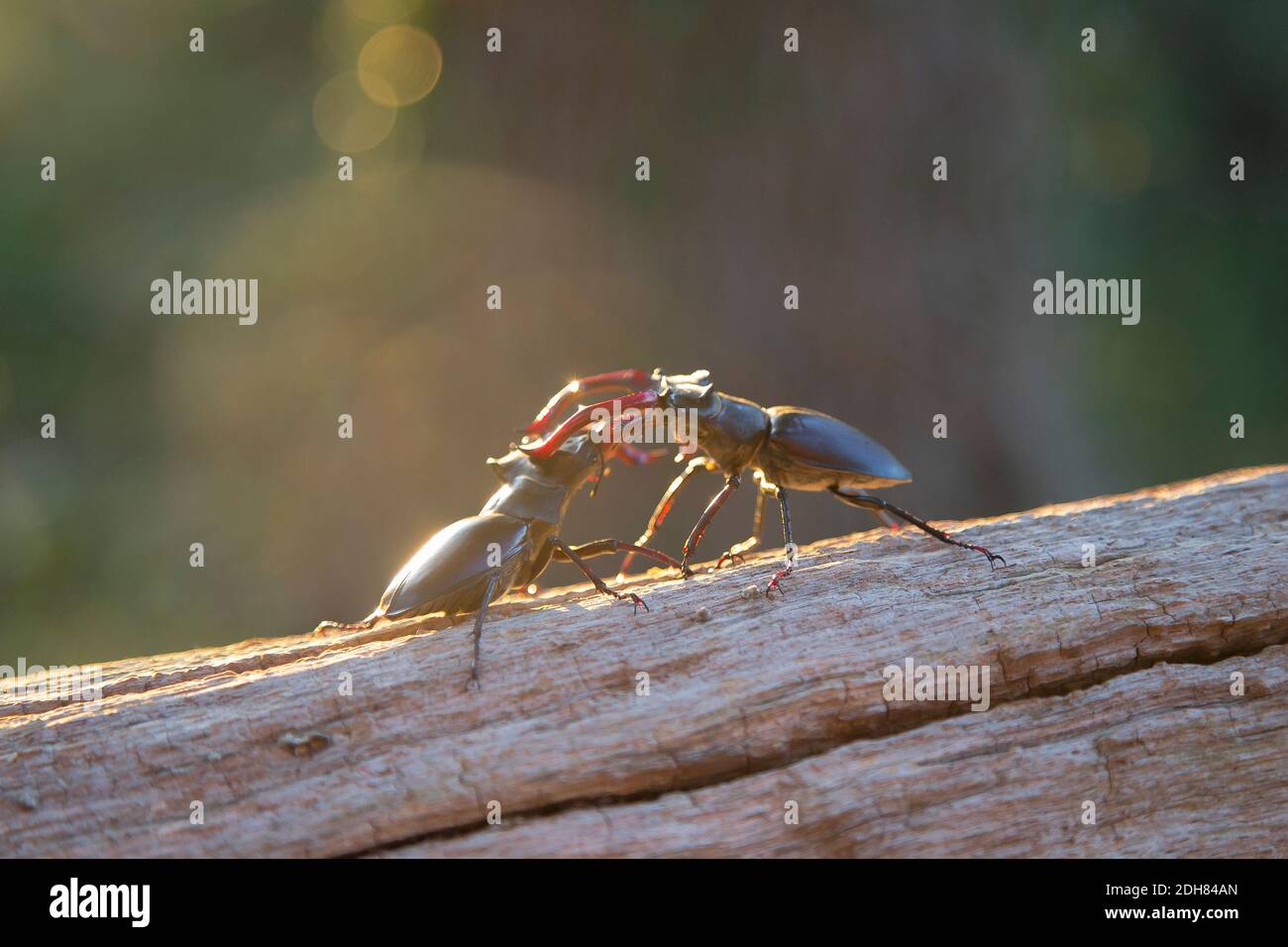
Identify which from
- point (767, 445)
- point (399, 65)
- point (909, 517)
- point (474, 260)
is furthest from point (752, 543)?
point (399, 65)

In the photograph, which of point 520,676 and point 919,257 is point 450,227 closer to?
point 919,257

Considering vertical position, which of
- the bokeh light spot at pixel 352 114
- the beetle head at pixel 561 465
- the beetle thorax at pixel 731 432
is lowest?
the beetle head at pixel 561 465

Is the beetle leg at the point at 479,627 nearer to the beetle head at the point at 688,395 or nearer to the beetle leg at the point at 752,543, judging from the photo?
the beetle leg at the point at 752,543

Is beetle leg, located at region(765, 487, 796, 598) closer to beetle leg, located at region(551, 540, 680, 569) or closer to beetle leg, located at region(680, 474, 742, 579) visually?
beetle leg, located at region(680, 474, 742, 579)

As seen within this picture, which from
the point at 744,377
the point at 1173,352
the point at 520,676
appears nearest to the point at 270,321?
the point at 744,377

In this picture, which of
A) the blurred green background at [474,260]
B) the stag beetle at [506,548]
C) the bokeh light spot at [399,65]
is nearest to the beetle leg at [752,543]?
the stag beetle at [506,548]

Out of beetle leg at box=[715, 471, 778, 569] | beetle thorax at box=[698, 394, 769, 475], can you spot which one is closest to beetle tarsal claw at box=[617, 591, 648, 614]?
beetle leg at box=[715, 471, 778, 569]

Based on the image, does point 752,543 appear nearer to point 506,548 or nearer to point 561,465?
point 561,465

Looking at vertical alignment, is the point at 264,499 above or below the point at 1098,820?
above
